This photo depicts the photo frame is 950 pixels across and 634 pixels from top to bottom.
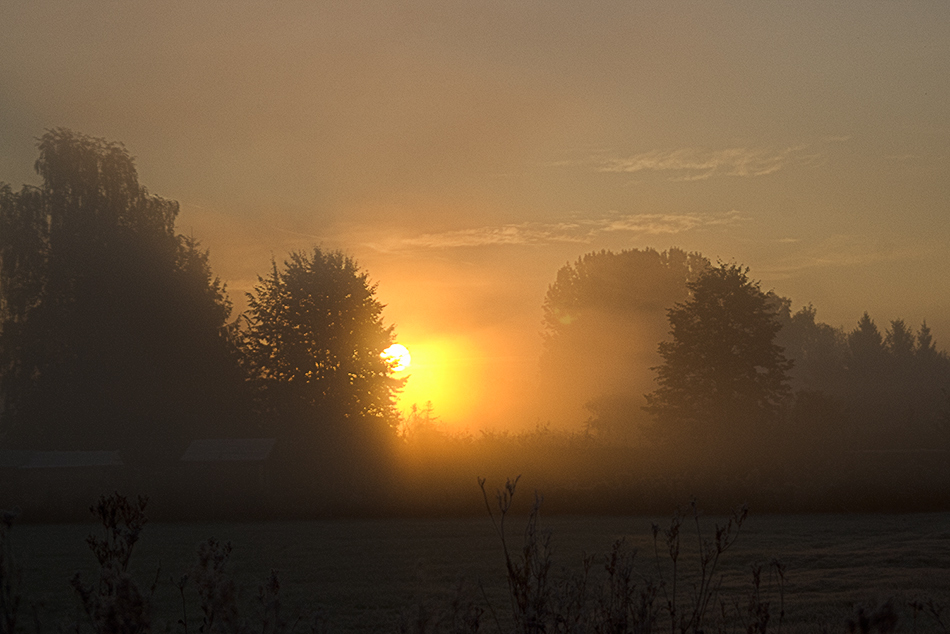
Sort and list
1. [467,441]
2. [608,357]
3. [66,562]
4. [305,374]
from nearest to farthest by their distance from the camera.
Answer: [66,562]
[467,441]
[305,374]
[608,357]

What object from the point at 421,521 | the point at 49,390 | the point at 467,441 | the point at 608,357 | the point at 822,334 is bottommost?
the point at 421,521

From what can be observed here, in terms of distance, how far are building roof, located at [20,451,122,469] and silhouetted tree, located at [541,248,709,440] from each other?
42907 millimetres

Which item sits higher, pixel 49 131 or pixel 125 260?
pixel 49 131

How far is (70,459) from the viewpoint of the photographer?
41.2 metres

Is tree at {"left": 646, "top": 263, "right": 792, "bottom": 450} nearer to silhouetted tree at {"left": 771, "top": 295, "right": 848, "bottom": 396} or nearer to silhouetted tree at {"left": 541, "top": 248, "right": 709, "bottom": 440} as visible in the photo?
silhouetted tree at {"left": 541, "top": 248, "right": 709, "bottom": 440}

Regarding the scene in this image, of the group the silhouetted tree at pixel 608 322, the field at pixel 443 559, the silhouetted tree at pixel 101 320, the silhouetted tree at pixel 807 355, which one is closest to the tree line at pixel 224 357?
the silhouetted tree at pixel 101 320

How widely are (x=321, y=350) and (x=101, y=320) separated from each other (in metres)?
12.8

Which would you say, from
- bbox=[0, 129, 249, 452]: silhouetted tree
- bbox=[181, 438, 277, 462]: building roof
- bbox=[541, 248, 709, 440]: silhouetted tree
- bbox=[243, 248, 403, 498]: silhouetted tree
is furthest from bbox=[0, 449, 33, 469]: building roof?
bbox=[541, 248, 709, 440]: silhouetted tree

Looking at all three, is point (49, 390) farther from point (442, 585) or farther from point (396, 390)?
point (442, 585)

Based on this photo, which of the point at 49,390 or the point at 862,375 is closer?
the point at 49,390

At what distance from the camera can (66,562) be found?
58.9ft

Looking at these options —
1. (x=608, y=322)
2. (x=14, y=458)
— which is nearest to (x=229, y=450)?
(x=14, y=458)

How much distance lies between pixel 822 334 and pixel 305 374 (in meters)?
103

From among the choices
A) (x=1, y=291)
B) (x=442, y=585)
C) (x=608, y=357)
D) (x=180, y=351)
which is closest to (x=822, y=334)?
(x=608, y=357)
